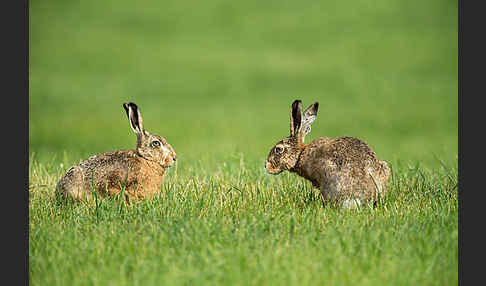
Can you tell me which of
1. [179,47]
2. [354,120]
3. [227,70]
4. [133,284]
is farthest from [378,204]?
[179,47]

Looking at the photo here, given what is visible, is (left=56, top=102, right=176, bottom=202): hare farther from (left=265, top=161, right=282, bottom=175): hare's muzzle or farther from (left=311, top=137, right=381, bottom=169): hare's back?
(left=311, top=137, right=381, bottom=169): hare's back

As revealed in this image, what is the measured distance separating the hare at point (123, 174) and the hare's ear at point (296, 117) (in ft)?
5.18

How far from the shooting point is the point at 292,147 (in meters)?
7.43

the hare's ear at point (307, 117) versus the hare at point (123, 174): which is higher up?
the hare's ear at point (307, 117)

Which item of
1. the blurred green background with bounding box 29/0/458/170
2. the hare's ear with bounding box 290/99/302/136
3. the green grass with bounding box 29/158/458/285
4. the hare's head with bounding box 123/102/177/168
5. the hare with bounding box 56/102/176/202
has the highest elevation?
the blurred green background with bounding box 29/0/458/170

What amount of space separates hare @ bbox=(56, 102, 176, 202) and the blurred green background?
7.82 meters

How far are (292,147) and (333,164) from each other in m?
0.75

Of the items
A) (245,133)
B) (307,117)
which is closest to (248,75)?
(245,133)

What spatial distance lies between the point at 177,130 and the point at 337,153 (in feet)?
37.8

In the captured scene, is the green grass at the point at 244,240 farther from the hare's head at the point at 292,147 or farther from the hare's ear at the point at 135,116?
the hare's ear at the point at 135,116

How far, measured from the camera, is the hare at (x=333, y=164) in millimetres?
6707

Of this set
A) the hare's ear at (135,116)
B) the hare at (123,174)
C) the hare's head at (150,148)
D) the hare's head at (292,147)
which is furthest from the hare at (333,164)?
the hare's ear at (135,116)

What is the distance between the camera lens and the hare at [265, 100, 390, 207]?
22.0ft

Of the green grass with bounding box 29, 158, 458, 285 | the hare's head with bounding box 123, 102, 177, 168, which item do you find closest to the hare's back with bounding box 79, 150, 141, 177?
the hare's head with bounding box 123, 102, 177, 168
